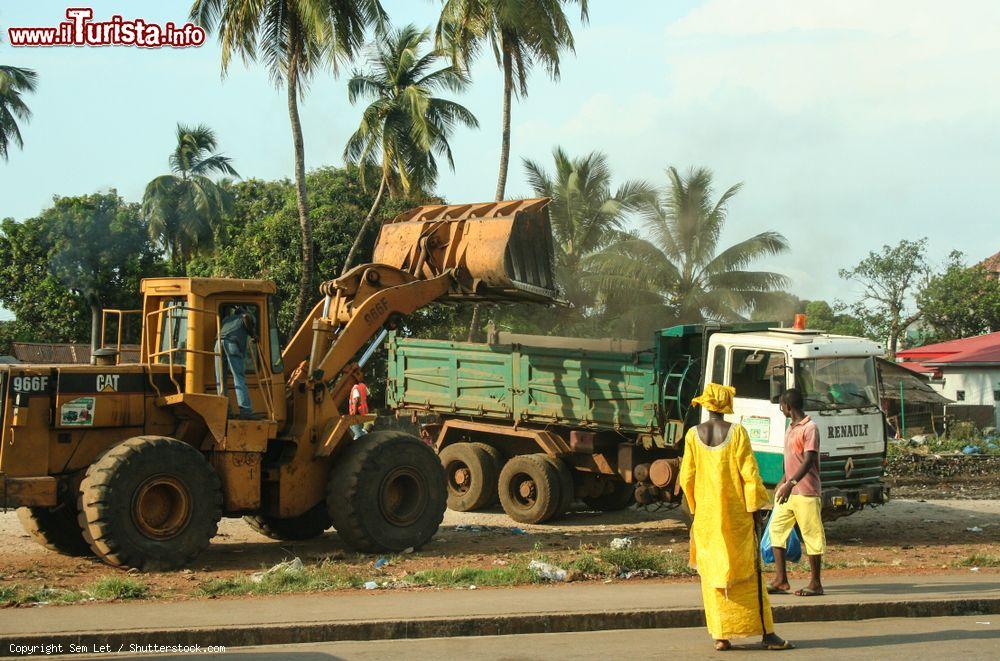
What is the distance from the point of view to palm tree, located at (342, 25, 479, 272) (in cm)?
2914

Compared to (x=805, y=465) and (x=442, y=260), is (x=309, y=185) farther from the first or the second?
(x=805, y=465)

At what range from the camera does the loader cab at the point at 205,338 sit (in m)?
11.4

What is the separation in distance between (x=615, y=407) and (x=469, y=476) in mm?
2905

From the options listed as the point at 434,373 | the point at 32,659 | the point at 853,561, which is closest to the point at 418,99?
the point at 434,373

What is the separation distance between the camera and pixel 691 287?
31.4 meters

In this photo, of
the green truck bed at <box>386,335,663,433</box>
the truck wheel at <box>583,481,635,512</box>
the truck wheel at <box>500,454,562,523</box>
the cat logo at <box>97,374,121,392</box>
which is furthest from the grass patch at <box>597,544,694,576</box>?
the truck wheel at <box>583,481,635,512</box>

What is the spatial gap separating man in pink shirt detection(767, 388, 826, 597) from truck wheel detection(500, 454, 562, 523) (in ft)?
18.8

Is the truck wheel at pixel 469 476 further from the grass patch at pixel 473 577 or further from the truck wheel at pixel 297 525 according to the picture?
the grass patch at pixel 473 577

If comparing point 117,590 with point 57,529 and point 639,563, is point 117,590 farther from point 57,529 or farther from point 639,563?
point 639,563

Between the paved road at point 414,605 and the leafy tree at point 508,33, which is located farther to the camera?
the leafy tree at point 508,33

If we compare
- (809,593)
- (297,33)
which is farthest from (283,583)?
(297,33)

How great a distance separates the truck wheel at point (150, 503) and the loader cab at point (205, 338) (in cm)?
84

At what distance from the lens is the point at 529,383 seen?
50.6 ft

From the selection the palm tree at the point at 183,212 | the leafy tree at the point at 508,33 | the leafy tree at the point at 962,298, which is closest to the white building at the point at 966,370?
the leafy tree at the point at 962,298
